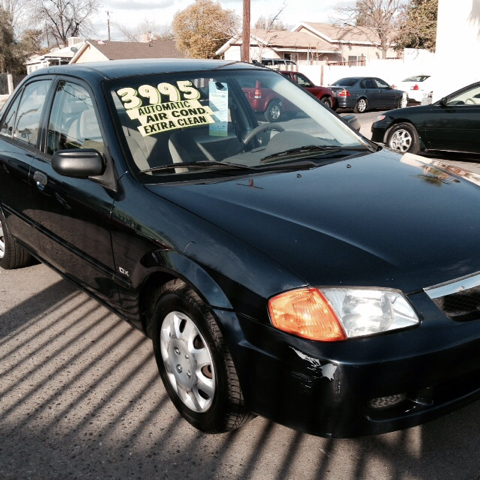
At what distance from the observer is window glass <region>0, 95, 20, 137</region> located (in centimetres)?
485

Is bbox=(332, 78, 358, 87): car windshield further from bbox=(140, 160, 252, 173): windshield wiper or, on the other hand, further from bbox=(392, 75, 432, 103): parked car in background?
bbox=(140, 160, 252, 173): windshield wiper

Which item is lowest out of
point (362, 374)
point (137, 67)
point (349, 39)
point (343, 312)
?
point (362, 374)

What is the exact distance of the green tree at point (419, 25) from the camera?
41.5 metres

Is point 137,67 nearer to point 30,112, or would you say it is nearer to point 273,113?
point 273,113

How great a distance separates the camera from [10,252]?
520 cm

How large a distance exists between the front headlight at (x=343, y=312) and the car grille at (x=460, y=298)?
0.14 m

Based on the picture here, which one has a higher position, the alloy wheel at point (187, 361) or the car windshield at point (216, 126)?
the car windshield at point (216, 126)

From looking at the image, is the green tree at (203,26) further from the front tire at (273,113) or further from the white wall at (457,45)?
the front tire at (273,113)

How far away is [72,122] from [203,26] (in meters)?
47.5

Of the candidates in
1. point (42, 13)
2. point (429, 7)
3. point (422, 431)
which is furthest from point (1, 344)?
point (42, 13)

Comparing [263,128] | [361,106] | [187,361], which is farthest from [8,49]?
[187,361]

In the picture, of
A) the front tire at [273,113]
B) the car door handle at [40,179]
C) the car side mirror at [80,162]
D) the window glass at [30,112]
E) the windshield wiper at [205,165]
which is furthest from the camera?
the window glass at [30,112]

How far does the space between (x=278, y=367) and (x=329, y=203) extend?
886 millimetres

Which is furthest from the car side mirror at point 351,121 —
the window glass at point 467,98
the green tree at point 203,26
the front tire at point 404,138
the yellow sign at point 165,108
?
the green tree at point 203,26
